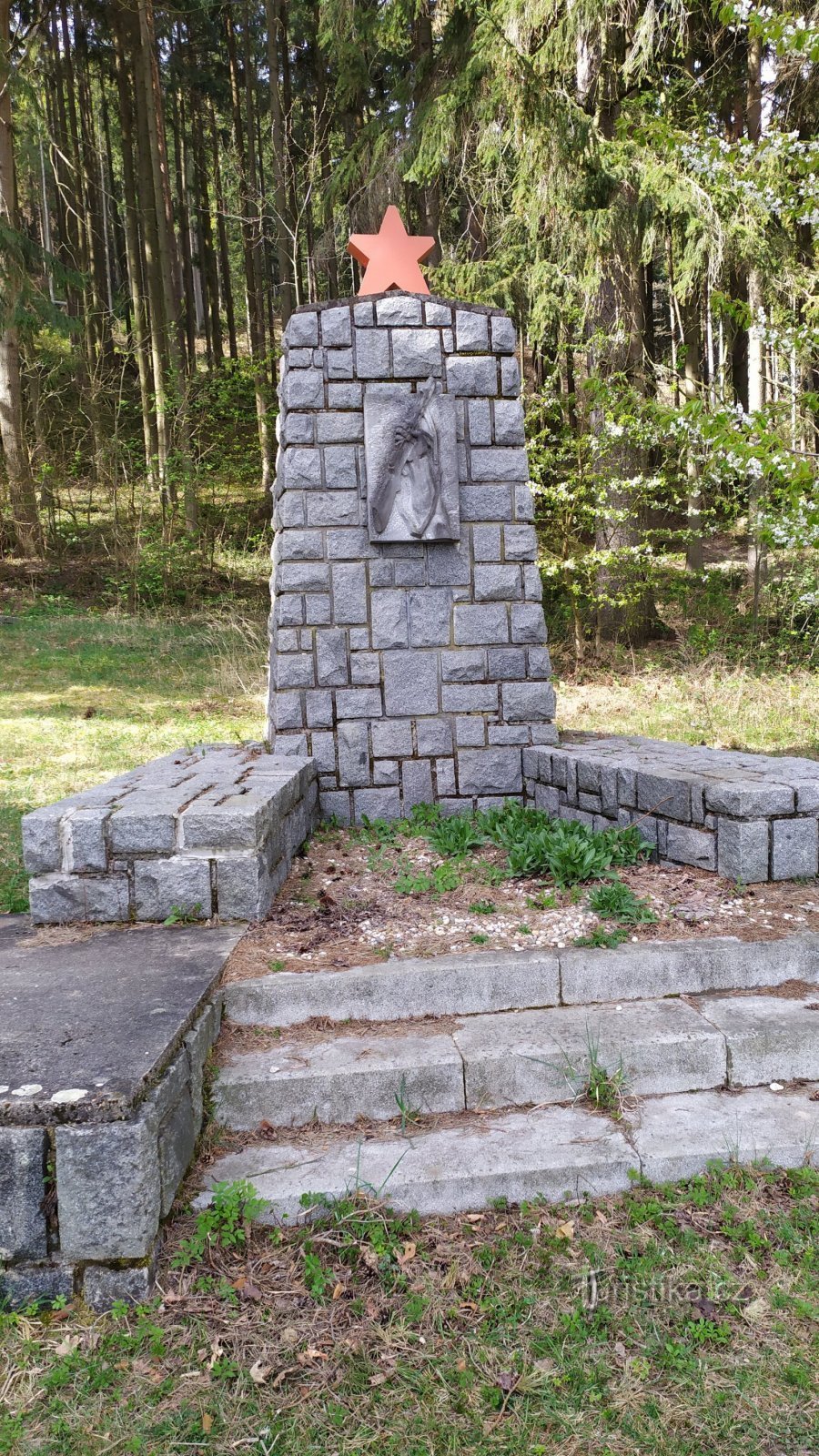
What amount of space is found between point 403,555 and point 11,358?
1048 centimetres

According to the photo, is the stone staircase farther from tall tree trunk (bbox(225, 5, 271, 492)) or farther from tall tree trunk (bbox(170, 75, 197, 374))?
tall tree trunk (bbox(170, 75, 197, 374))

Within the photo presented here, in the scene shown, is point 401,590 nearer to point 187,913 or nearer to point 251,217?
point 187,913

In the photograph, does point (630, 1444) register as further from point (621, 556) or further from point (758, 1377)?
point (621, 556)

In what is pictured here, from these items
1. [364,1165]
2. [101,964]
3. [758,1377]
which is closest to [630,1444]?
[758,1377]

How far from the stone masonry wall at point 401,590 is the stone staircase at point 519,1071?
1968 mm

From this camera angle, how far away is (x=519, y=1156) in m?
2.57

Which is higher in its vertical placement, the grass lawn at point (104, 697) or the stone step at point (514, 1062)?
the grass lawn at point (104, 697)

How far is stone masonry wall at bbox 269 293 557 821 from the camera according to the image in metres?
4.84

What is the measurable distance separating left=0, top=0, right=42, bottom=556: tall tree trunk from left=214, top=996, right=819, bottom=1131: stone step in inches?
471

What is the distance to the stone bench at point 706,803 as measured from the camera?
370cm

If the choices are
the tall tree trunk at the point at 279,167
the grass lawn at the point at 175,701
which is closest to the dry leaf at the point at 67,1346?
the grass lawn at the point at 175,701

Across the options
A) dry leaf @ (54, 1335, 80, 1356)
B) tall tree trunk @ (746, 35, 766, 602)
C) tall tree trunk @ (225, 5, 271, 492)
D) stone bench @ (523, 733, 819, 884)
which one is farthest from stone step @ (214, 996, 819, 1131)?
tall tree trunk @ (225, 5, 271, 492)

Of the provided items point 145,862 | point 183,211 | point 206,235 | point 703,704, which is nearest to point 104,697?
point 703,704

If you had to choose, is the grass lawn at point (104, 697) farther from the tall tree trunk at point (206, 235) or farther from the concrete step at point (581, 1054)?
the tall tree trunk at point (206, 235)
